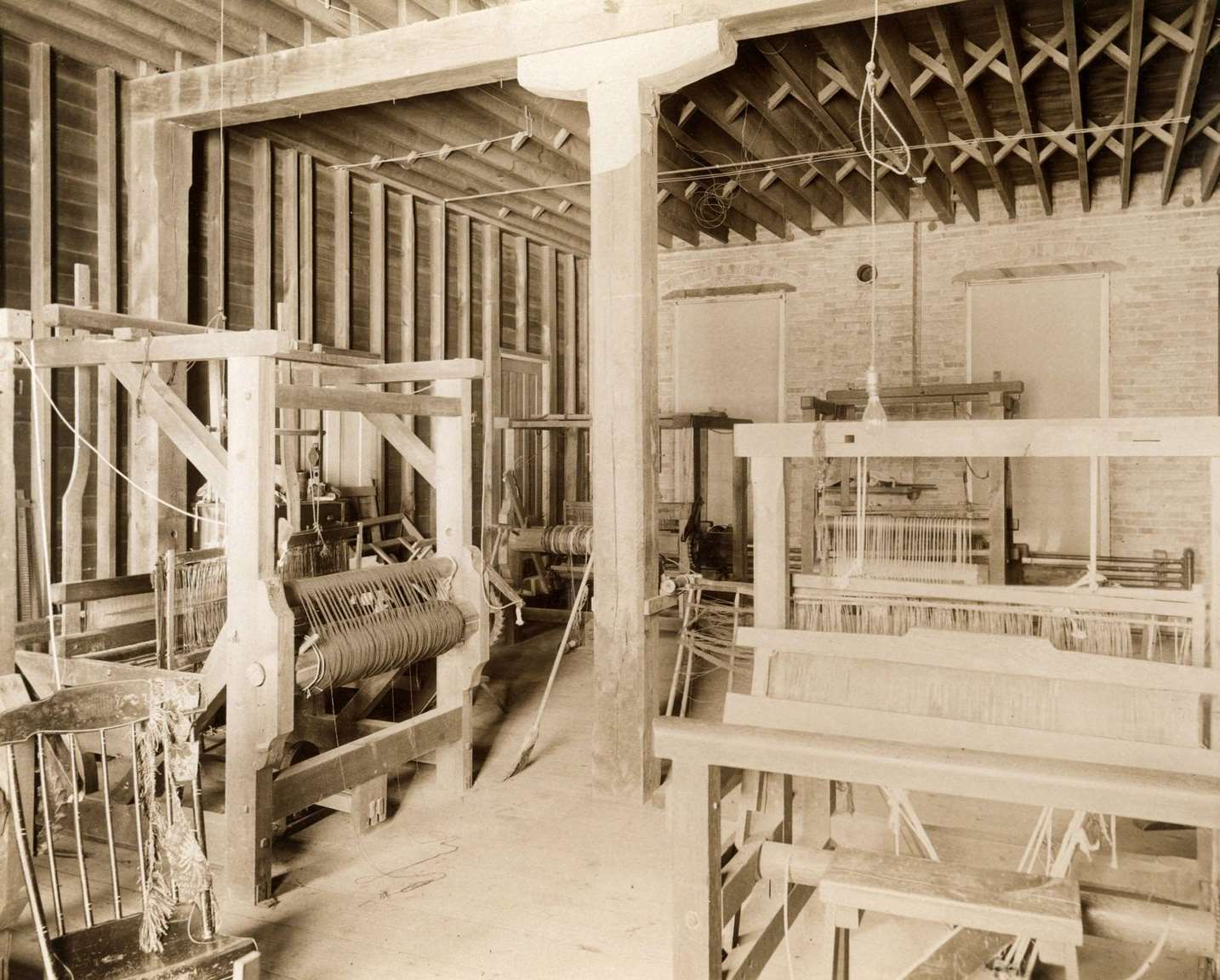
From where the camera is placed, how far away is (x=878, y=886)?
2.12m

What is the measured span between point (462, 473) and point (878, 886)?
2466 mm

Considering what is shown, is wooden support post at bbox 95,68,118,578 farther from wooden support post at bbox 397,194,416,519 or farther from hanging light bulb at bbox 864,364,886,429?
hanging light bulb at bbox 864,364,886,429

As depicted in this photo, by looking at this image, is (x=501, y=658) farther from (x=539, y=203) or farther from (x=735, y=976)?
(x=735, y=976)

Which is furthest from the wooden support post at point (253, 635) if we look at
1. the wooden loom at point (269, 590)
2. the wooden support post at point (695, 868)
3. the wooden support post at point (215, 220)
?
the wooden support post at point (215, 220)

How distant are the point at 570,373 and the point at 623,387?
19.6 feet

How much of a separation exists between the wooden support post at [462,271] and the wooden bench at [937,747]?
229 inches

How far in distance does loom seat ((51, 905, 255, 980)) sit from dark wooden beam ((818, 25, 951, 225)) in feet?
10.7

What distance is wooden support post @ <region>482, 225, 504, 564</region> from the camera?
328 inches

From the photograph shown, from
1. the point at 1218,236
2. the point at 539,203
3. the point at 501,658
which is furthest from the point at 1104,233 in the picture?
the point at 501,658

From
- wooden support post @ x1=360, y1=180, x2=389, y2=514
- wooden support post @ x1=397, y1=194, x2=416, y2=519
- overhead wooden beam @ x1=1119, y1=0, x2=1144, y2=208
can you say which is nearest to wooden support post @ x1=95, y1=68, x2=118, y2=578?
wooden support post @ x1=360, y1=180, x2=389, y2=514

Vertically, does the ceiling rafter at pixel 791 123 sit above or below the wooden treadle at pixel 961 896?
above

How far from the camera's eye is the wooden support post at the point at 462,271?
8070 mm

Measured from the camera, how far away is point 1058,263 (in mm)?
8516

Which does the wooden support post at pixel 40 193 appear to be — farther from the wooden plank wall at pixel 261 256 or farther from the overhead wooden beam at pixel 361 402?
the overhead wooden beam at pixel 361 402
